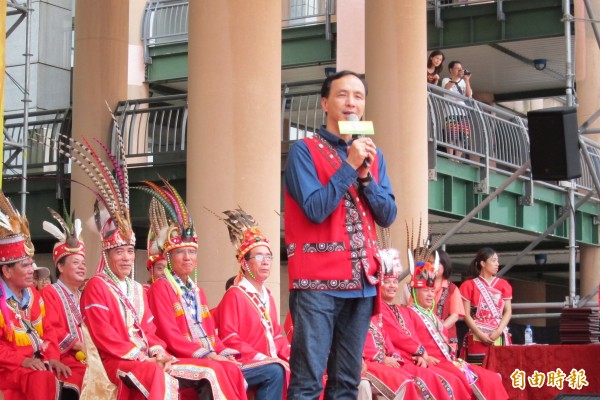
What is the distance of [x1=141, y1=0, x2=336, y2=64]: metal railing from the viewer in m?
24.0

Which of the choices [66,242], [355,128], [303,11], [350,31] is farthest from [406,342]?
[303,11]

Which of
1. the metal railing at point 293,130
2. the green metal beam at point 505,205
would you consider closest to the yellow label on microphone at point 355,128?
the metal railing at point 293,130

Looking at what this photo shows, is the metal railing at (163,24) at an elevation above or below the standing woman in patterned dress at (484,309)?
above

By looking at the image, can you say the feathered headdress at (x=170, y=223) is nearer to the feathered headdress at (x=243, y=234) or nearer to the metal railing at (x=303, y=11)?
the feathered headdress at (x=243, y=234)

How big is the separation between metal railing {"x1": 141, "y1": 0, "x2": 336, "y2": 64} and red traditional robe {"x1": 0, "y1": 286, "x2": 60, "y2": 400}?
15.2 meters

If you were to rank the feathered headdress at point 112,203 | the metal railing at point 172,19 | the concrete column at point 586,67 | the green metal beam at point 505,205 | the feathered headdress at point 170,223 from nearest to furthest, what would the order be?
the feathered headdress at point 112,203 → the feathered headdress at point 170,223 → the green metal beam at point 505,205 → the concrete column at point 586,67 → the metal railing at point 172,19

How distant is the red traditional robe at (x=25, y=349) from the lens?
8453 millimetres

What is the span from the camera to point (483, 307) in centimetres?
1342

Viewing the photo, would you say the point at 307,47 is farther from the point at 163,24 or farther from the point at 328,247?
the point at 328,247

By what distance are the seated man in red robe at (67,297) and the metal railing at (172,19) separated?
14.7 metres

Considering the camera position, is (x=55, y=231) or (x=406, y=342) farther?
(x=406, y=342)

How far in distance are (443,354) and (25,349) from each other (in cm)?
412

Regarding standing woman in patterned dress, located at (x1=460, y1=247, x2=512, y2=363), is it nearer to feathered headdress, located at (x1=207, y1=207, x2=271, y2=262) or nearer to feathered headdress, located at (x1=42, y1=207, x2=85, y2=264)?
feathered headdress, located at (x1=207, y1=207, x2=271, y2=262)

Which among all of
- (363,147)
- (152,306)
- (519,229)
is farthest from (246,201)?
(519,229)
